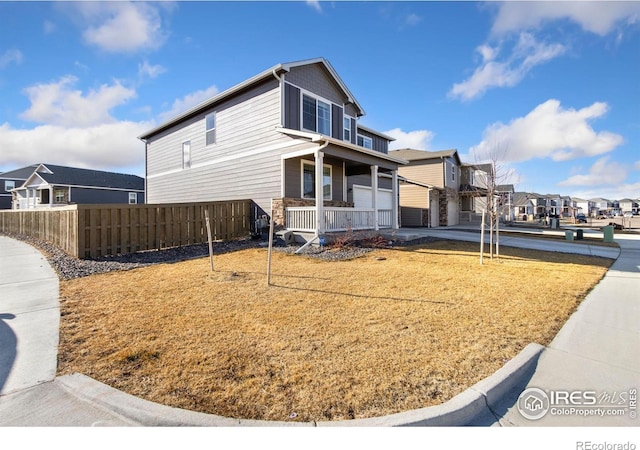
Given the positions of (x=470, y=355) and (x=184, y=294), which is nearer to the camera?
(x=470, y=355)

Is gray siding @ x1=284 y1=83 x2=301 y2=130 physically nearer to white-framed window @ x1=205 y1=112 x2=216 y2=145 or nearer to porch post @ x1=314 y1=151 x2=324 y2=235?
porch post @ x1=314 y1=151 x2=324 y2=235

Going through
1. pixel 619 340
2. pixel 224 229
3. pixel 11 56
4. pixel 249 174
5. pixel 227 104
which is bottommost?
pixel 619 340

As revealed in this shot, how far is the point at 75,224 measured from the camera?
8.42 m

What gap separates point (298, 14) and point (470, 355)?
9.87 metres

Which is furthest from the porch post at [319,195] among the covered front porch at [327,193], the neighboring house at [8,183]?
the neighboring house at [8,183]

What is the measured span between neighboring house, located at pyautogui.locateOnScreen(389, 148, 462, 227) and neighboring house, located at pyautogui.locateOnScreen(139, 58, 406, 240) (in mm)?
8564

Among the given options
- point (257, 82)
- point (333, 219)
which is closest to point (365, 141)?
point (257, 82)

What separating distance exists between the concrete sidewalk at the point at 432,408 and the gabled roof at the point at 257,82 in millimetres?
10083

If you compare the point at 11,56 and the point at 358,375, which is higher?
the point at 11,56

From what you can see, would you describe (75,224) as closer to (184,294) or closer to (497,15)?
(184,294)

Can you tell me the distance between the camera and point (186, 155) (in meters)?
16.2

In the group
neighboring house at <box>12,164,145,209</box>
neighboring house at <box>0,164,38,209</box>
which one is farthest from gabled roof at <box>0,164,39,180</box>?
neighboring house at <box>12,164,145,209</box>
